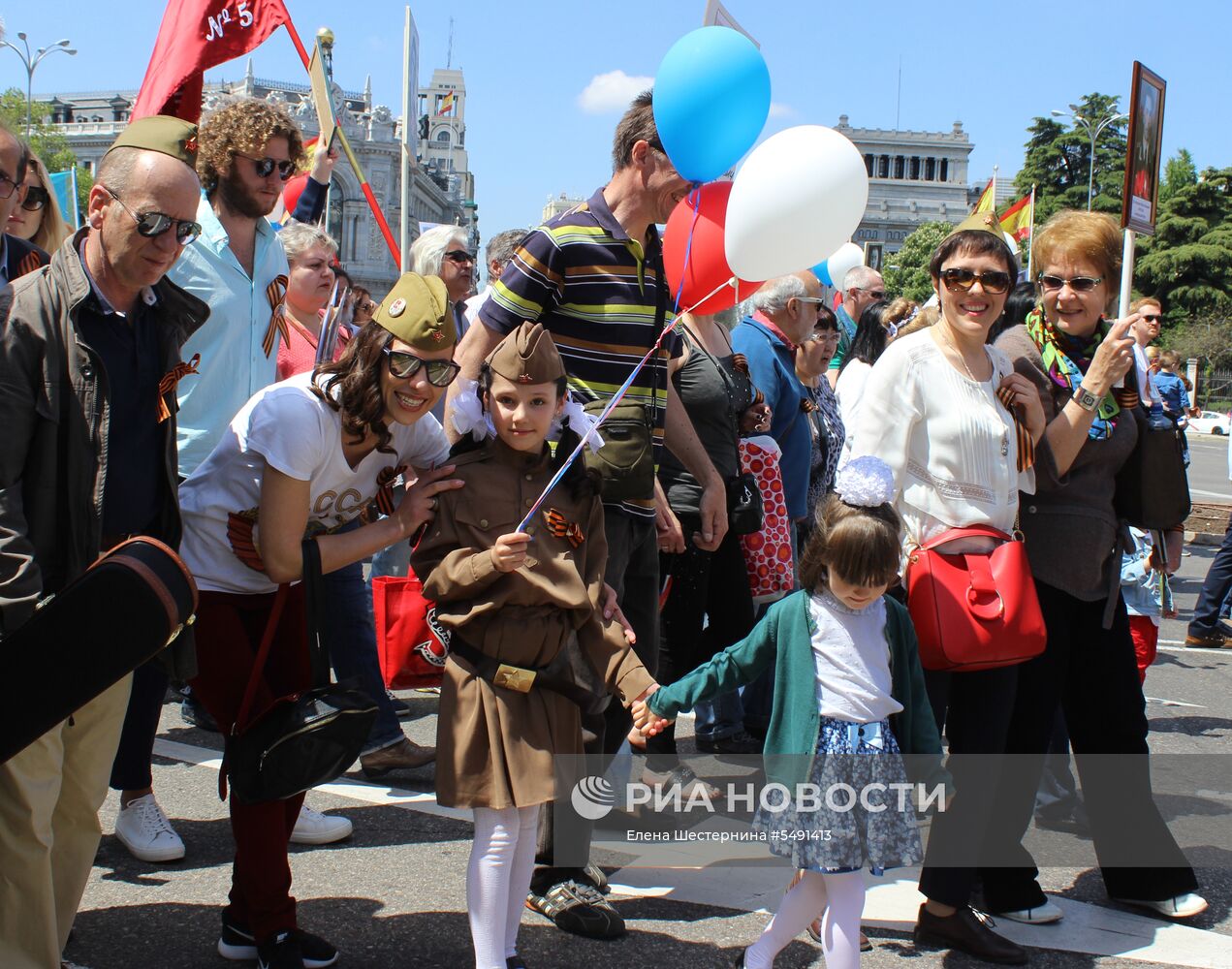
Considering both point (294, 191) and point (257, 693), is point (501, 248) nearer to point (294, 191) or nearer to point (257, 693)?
point (294, 191)

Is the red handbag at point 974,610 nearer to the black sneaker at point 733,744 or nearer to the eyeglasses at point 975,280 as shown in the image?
the eyeglasses at point 975,280

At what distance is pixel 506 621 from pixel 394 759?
2.01 metres

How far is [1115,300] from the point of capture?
4.16m

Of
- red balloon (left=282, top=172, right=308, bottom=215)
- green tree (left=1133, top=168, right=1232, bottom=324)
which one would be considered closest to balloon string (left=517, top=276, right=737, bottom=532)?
red balloon (left=282, top=172, right=308, bottom=215)

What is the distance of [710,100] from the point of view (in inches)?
137

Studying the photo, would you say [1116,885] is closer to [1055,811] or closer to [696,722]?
[1055,811]

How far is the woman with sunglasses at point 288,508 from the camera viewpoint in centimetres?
288

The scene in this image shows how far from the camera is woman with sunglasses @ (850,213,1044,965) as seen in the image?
132 inches

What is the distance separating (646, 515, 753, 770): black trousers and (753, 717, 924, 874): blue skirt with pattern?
1.85 m

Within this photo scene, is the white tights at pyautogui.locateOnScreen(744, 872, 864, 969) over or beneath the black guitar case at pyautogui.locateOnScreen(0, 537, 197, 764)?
beneath

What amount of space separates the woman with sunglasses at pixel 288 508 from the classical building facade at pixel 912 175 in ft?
393

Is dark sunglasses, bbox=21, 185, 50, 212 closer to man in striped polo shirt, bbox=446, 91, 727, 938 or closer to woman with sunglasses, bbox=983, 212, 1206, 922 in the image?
man in striped polo shirt, bbox=446, 91, 727, 938

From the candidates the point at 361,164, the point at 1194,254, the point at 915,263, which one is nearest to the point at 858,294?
the point at 1194,254

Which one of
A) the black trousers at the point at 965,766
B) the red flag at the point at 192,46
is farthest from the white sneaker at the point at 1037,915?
the red flag at the point at 192,46
